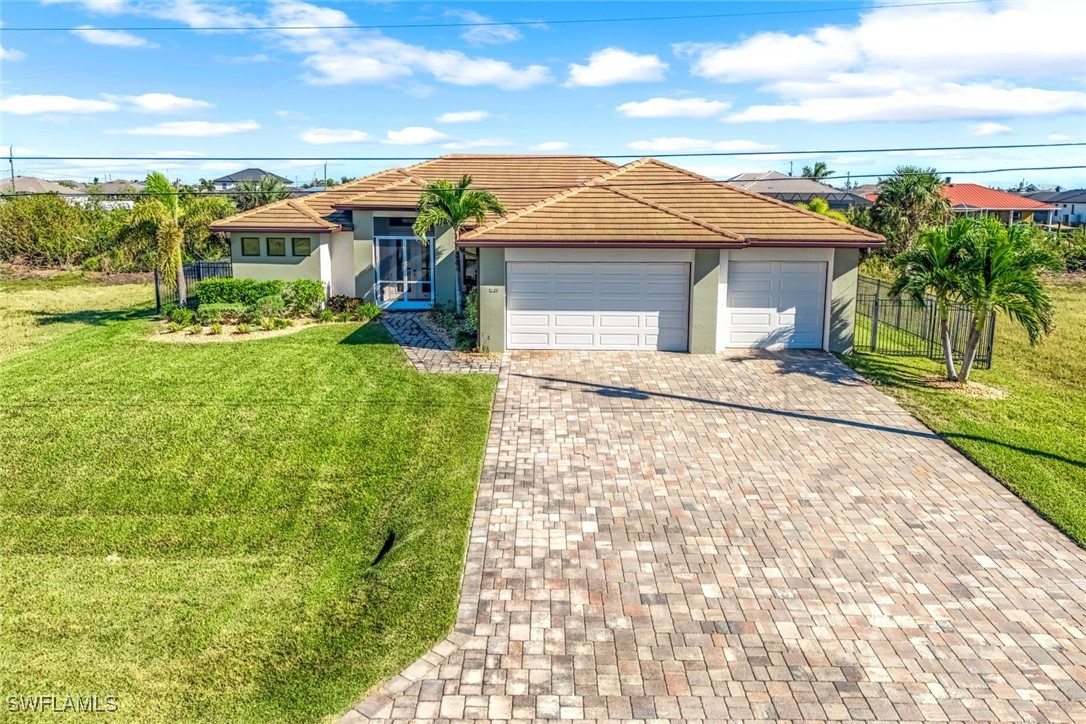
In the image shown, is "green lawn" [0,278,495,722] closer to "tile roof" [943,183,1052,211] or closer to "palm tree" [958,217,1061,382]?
"palm tree" [958,217,1061,382]

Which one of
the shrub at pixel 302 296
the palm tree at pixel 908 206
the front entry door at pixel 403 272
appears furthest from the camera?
the palm tree at pixel 908 206

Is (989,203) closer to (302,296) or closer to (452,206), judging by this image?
(452,206)

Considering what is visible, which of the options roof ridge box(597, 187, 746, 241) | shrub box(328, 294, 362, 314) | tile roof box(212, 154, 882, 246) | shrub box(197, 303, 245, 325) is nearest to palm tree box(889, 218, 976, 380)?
tile roof box(212, 154, 882, 246)

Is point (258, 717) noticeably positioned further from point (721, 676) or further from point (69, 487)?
point (69, 487)

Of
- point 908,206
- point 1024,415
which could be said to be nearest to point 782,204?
point 1024,415

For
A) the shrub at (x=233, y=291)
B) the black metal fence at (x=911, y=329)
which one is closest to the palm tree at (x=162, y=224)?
the shrub at (x=233, y=291)

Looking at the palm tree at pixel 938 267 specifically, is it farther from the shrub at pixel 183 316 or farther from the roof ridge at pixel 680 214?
the shrub at pixel 183 316
